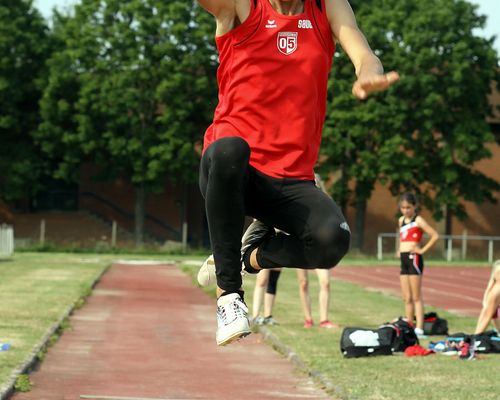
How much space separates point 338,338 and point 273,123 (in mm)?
9602

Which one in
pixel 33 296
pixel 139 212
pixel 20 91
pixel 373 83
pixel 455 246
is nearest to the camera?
pixel 373 83

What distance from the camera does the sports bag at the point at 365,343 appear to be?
41.9 ft

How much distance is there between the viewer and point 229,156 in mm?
5398

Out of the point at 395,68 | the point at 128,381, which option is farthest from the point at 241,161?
the point at 395,68

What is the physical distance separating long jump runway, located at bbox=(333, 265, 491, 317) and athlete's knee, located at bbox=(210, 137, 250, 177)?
1540 centimetres

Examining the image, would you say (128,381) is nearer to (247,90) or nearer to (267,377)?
(267,377)

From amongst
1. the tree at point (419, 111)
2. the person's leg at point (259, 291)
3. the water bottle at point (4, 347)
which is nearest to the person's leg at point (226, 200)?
the water bottle at point (4, 347)

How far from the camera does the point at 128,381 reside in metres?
11.4

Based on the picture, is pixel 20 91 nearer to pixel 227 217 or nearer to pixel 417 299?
pixel 417 299

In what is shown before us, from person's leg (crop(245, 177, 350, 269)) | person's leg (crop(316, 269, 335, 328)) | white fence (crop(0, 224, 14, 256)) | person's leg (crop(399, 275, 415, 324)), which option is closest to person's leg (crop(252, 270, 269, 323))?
person's leg (crop(316, 269, 335, 328))

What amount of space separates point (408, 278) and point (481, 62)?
40.5 m

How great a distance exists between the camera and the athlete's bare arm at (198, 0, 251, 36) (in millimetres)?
5516

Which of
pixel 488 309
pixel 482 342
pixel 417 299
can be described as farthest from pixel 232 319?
pixel 417 299

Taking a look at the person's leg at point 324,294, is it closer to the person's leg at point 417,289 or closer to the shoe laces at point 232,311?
the person's leg at point 417,289
